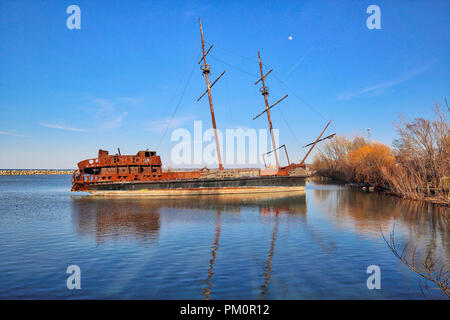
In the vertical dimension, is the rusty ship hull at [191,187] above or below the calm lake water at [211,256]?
above

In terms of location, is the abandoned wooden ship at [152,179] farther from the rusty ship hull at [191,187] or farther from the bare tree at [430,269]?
the bare tree at [430,269]

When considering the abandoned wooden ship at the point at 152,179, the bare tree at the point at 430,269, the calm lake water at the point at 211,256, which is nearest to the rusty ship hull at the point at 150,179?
the abandoned wooden ship at the point at 152,179

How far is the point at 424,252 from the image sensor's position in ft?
38.5

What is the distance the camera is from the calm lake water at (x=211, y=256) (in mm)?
8047

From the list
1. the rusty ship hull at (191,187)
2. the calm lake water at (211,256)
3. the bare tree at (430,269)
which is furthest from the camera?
the rusty ship hull at (191,187)

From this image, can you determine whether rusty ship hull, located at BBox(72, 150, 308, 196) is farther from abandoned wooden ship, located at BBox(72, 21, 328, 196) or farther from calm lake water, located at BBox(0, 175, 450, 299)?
calm lake water, located at BBox(0, 175, 450, 299)

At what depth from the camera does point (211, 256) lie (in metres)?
11.1

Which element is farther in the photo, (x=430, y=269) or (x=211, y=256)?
(x=211, y=256)

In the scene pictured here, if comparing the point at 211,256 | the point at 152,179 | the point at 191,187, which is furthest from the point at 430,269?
the point at 152,179

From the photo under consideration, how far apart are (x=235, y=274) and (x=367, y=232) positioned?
9.47 m

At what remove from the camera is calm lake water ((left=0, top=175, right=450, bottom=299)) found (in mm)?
8047

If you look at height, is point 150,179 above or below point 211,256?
above

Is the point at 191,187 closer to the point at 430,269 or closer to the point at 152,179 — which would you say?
the point at 152,179

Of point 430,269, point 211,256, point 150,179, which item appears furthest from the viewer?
point 150,179
